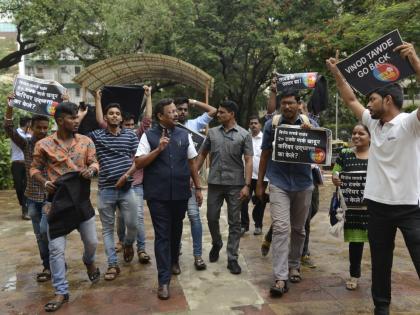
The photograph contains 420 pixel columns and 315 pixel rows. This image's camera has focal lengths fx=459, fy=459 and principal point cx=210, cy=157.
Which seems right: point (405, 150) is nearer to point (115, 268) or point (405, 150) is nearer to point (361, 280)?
point (361, 280)

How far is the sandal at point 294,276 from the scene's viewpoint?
4684mm

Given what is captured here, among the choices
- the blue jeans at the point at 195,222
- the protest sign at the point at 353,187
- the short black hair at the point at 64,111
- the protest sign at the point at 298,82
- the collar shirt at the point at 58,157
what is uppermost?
the protest sign at the point at 298,82

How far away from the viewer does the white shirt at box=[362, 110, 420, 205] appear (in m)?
3.29

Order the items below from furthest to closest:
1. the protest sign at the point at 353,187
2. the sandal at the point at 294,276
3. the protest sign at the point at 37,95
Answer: the protest sign at the point at 37,95 < the sandal at the point at 294,276 < the protest sign at the point at 353,187

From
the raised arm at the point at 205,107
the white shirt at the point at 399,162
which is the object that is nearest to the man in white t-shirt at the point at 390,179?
the white shirt at the point at 399,162

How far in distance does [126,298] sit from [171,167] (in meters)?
1.29

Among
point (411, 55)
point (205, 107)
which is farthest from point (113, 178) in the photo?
point (411, 55)

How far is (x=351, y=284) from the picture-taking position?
446cm

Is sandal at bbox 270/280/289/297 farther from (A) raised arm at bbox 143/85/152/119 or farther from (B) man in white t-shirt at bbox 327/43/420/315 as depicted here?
(A) raised arm at bbox 143/85/152/119

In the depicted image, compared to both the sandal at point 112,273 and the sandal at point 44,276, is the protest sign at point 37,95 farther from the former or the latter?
the sandal at point 112,273

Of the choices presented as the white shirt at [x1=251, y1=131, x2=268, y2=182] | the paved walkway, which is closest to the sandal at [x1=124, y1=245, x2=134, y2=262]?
the paved walkway

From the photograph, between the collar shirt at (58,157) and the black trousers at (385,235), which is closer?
→ the black trousers at (385,235)

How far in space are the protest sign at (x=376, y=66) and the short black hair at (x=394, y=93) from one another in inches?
7.7

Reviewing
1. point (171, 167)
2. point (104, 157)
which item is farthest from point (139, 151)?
point (104, 157)
